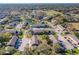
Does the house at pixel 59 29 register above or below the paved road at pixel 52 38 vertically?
above

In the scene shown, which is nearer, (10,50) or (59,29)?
(10,50)

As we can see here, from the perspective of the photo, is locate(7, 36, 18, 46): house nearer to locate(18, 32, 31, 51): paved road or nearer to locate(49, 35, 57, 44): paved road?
locate(18, 32, 31, 51): paved road

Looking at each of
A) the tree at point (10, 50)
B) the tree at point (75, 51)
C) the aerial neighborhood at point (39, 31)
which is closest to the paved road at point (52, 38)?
the aerial neighborhood at point (39, 31)

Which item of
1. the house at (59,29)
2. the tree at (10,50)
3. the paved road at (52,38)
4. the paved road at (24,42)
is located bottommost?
the tree at (10,50)

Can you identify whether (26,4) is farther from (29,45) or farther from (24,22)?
(29,45)

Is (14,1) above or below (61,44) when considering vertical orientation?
above

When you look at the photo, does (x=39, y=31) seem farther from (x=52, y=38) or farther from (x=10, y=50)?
(x=10, y=50)

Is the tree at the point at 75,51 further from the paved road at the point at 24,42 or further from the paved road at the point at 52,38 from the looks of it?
the paved road at the point at 24,42

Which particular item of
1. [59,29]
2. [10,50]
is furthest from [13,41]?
[59,29]

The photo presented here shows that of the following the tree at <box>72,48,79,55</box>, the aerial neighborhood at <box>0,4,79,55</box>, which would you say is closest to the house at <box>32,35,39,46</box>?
the aerial neighborhood at <box>0,4,79,55</box>
